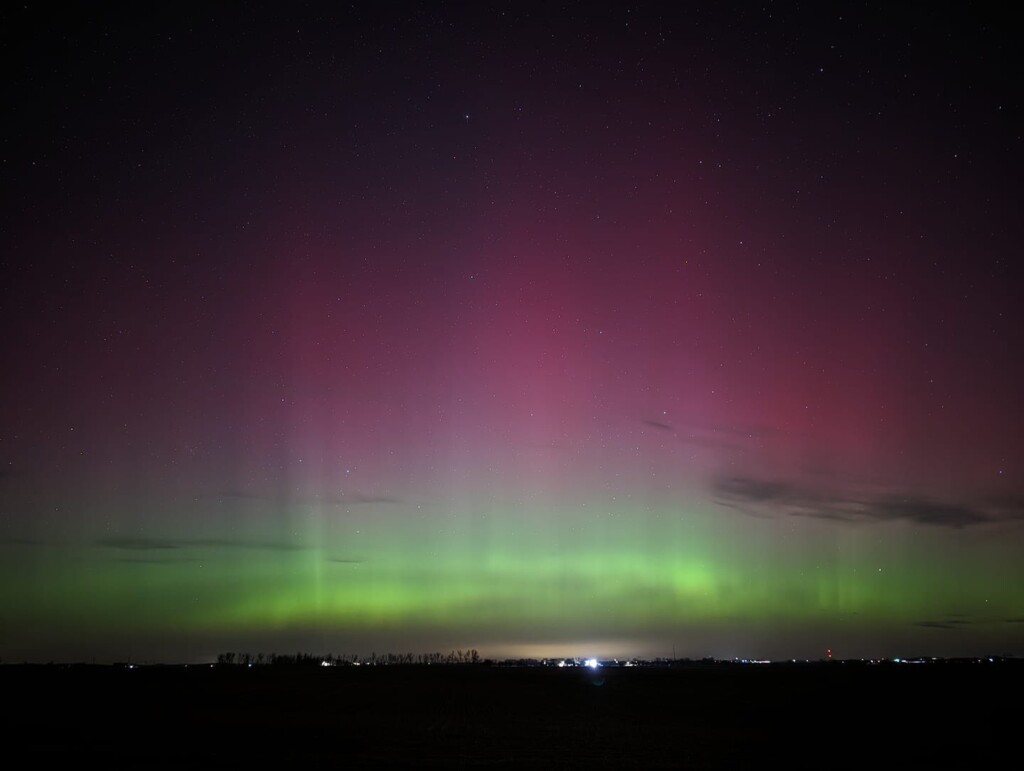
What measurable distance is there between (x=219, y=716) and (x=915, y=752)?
117ft

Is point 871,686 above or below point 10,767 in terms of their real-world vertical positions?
below

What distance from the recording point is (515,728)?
133ft

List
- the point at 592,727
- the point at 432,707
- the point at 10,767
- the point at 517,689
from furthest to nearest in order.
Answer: the point at 517,689
the point at 432,707
the point at 592,727
the point at 10,767

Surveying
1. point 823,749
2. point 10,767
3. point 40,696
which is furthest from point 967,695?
point 40,696

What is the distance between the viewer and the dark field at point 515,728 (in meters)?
31.5

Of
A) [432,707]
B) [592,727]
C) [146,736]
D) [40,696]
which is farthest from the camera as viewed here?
[40,696]

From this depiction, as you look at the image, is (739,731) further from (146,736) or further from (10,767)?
(10,767)

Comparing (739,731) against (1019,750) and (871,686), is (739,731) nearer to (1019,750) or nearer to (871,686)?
(1019,750)

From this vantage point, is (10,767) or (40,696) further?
(40,696)

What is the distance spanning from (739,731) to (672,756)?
11346 mm

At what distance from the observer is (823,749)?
115 feet

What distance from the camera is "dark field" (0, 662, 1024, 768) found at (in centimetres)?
3153

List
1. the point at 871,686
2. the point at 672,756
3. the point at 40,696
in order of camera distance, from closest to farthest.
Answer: the point at 672,756
the point at 40,696
the point at 871,686

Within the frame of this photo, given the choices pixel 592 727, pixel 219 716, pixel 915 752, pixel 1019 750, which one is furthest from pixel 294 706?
pixel 1019 750
